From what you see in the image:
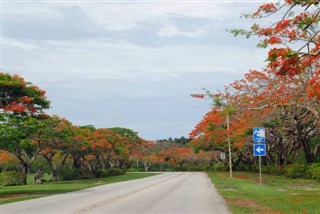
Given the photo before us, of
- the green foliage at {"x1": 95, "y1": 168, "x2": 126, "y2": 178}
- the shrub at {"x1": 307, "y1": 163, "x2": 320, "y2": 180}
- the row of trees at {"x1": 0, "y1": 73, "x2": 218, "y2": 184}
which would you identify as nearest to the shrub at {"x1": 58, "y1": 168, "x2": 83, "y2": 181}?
the row of trees at {"x1": 0, "y1": 73, "x2": 218, "y2": 184}

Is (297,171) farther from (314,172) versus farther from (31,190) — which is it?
(31,190)

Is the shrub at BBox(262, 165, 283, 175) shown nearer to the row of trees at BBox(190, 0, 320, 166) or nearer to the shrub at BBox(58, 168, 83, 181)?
the row of trees at BBox(190, 0, 320, 166)

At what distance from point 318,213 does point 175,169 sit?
284 ft

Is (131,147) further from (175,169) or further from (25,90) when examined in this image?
(25,90)

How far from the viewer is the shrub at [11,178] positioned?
3650cm

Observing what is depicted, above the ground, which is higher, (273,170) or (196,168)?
(273,170)

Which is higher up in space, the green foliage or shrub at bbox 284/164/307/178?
shrub at bbox 284/164/307/178

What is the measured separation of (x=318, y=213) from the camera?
1278 cm

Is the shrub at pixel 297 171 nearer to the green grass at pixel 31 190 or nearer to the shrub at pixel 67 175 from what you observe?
the green grass at pixel 31 190


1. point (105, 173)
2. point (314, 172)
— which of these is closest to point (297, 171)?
point (314, 172)

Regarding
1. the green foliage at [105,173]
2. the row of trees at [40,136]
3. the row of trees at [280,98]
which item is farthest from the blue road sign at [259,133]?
the green foliage at [105,173]

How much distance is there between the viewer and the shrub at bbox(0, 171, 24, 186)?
1437 inches

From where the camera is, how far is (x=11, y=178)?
38.0 meters

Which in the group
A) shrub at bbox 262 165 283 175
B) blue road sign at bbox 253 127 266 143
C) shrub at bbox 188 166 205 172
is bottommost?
shrub at bbox 188 166 205 172
